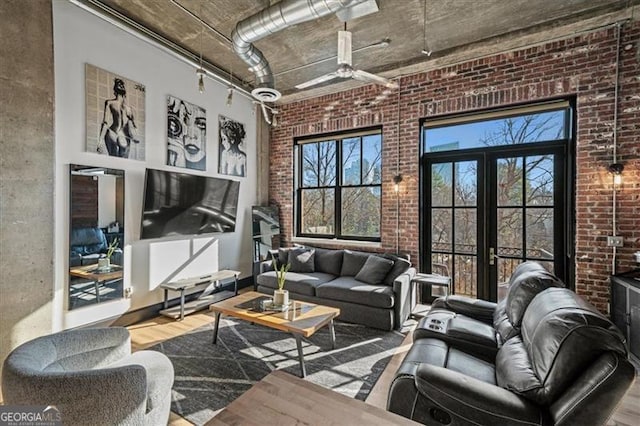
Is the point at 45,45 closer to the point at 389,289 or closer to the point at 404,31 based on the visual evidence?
the point at 404,31

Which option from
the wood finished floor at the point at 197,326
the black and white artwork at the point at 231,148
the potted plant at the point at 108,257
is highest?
the black and white artwork at the point at 231,148

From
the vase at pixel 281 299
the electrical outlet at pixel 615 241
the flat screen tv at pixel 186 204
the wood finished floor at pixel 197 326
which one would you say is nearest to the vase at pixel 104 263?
the flat screen tv at pixel 186 204

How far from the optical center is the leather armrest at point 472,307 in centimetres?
286

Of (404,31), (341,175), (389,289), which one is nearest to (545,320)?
(389,289)

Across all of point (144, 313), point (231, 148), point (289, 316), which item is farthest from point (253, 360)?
point (231, 148)

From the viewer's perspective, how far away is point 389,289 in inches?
151

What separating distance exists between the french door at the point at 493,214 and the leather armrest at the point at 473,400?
9.60 feet

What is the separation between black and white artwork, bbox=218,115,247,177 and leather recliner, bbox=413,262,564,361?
4.01 metres

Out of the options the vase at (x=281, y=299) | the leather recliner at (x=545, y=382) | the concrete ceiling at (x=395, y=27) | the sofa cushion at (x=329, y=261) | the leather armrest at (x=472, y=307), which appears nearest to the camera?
the leather recliner at (x=545, y=382)

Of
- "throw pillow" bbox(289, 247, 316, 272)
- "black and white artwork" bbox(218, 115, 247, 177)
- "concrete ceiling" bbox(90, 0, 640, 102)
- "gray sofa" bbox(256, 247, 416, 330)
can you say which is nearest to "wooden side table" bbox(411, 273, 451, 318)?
"gray sofa" bbox(256, 247, 416, 330)

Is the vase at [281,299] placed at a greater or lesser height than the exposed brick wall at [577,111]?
lesser

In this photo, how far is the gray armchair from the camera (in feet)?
4.68

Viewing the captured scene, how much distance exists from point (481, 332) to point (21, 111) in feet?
14.8

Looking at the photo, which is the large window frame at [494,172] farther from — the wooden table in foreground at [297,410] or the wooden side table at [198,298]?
the wooden table in foreground at [297,410]
